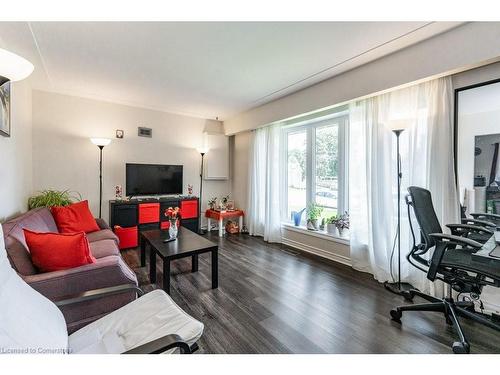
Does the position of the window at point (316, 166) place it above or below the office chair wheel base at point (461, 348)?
above

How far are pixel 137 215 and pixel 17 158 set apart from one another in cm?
165

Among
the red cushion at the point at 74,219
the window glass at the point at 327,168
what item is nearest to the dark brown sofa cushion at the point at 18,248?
the red cushion at the point at 74,219

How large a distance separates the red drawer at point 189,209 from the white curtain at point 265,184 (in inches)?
43.9

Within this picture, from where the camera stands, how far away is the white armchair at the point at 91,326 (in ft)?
2.81

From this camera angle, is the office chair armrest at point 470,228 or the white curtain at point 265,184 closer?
the office chair armrest at point 470,228

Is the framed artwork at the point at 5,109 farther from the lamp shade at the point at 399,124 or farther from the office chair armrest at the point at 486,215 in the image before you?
the office chair armrest at the point at 486,215

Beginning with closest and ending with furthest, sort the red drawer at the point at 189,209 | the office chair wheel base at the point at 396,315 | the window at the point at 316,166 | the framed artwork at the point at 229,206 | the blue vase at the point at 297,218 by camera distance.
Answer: the office chair wheel base at the point at 396,315 → the window at the point at 316,166 → the blue vase at the point at 297,218 → the red drawer at the point at 189,209 → the framed artwork at the point at 229,206

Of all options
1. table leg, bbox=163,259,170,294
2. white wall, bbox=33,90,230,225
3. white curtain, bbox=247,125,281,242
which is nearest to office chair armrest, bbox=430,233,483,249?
table leg, bbox=163,259,170,294

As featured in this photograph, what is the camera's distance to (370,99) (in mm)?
2713

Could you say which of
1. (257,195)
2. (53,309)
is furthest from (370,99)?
(53,309)

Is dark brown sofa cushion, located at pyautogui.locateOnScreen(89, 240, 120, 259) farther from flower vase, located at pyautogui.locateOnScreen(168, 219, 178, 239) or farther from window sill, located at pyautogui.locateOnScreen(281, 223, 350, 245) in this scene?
window sill, located at pyautogui.locateOnScreen(281, 223, 350, 245)

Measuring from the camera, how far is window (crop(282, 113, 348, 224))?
11.2ft

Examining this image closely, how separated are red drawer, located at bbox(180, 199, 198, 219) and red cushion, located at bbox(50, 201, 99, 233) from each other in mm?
1493
